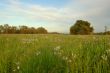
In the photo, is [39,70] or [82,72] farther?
[39,70]

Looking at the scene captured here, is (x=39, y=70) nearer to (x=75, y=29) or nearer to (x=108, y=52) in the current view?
(x=108, y=52)

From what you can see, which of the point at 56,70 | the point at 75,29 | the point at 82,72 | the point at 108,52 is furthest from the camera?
the point at 75,29

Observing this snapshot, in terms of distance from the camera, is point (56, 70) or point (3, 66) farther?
point (3, 66)

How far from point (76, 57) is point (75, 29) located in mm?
66624

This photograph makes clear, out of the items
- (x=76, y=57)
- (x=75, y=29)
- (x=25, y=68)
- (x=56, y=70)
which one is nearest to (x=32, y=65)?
(x=25, y=68)

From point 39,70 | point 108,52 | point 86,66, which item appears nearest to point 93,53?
point 108,52

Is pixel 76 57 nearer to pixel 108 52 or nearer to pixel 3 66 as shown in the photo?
pixel 108 52

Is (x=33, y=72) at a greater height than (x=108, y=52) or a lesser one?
lesser

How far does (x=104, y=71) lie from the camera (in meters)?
5.04

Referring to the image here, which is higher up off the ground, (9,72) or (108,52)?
(108,52)

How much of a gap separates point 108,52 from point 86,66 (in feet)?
2.66

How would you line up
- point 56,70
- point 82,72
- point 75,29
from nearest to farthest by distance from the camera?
point 82,72
point 56,70
point 75,29

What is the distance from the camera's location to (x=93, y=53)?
236 inches

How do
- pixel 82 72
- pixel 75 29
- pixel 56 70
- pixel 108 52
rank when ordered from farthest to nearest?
pixel 75 29 < pixel 108 52 < pixel 56 70 < pixel 82 72
